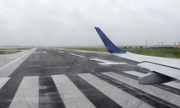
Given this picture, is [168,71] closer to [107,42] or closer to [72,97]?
[107,42]

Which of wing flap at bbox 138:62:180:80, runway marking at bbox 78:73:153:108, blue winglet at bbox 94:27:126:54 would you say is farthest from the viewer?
blue winglet at bbox 94:27:126:54

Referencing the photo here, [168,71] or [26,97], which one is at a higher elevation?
[168,71]

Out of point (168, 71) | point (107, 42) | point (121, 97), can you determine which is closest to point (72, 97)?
point (121, 97)

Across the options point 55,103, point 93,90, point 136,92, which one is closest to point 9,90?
point 55,103

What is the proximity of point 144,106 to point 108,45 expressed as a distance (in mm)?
3133

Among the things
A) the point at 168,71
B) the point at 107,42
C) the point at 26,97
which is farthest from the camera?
the point at 107,42

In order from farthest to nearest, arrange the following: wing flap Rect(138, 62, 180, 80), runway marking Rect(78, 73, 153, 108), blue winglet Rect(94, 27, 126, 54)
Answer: blue winglet Rect(94, 27, 126, 54), runway marking Rect(78, 73, 153, 108), wing flap Rect(138, 62, 180, 80)

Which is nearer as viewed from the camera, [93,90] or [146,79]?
[146,79]

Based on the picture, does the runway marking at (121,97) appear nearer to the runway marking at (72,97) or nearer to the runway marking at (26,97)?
the runway marking at (72,97)

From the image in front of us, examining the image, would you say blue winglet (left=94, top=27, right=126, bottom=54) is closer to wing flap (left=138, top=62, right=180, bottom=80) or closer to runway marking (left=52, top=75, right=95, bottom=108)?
wing flap (left=138, top=62, right=180, bottom=80)

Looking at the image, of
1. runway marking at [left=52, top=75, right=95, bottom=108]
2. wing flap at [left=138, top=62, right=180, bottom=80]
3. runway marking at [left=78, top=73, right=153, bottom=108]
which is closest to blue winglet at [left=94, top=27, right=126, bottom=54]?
runway marking at [left=78, top=73, right=153, bottom=108]

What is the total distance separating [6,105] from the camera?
4785 millimetres

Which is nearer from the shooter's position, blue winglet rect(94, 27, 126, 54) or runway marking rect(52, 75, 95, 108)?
runway marking rect(52, 75, 95, 108)

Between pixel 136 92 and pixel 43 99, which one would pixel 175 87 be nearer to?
pixel 136 92
